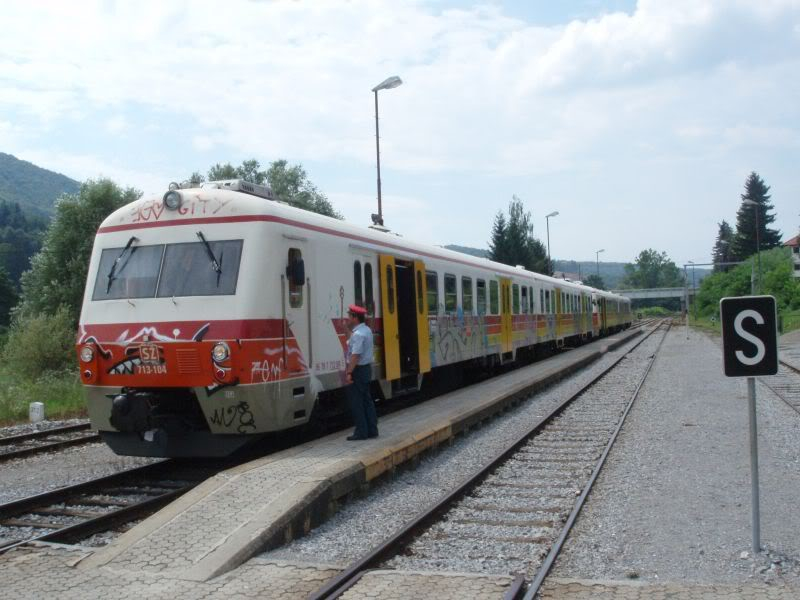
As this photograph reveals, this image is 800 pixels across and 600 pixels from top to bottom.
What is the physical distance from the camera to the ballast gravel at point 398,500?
6215 mm

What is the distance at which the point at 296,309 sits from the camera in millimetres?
9500

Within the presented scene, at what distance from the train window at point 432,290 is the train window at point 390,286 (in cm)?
166

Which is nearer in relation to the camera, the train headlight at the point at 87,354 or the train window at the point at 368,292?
the train headlight at the point at 87,354

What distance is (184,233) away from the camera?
30.4ft

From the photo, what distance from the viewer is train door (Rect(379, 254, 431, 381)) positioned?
41.3 ft

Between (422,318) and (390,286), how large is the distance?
1.33 m

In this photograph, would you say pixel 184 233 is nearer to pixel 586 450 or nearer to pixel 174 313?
pixel 174 313

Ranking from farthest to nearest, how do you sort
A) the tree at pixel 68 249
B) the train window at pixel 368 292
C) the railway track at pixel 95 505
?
the tree at pixel 68 249 → the train window at pixel 368 292 → the railway track at pixel 95 505

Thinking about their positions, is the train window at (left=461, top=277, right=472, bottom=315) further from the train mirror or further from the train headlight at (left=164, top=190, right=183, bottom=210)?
the train headlight at (left=164, top=190, right=183, bottom=210)

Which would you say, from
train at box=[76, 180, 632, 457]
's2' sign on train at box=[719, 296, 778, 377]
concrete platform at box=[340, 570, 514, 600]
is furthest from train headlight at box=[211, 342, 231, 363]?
's2' sign on train at box=[719, 296, 778, 377]

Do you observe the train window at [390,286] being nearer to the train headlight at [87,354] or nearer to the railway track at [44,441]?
the railway track at [44,441]

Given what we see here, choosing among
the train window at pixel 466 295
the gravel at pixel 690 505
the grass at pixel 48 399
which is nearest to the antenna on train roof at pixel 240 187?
the gravel at pixel 690 505

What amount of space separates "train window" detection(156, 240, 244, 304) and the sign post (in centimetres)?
503

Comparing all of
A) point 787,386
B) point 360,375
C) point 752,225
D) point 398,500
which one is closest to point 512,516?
point 398,500
